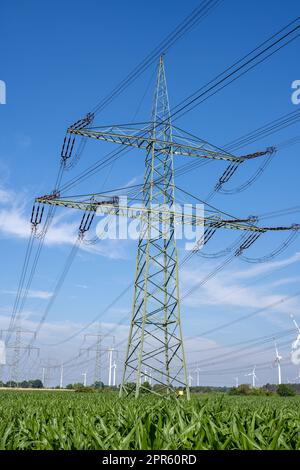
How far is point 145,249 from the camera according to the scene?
28.0m

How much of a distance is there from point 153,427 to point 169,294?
70.2 ft

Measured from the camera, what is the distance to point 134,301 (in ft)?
88.5

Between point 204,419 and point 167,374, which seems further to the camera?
point 167,374

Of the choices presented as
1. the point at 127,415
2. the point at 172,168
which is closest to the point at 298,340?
the point at 172,168

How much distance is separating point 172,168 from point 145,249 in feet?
20.2

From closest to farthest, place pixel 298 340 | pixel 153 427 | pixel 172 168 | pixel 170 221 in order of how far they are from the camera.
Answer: pixel 153 427, pixel 170 221, pixel 172 168, pixel 298 340
